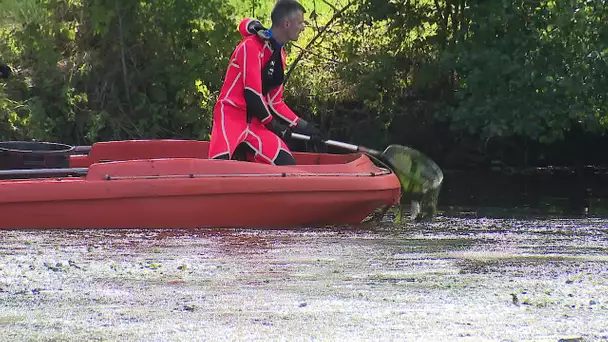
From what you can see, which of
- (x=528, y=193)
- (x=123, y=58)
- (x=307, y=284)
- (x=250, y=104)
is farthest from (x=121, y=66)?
(x=307, y=284)

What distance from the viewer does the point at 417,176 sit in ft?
31.9

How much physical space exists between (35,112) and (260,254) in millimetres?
7263

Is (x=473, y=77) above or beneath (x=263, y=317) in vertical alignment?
above

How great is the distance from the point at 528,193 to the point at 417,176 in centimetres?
325

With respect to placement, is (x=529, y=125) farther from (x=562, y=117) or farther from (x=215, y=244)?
(x=215, y=244)

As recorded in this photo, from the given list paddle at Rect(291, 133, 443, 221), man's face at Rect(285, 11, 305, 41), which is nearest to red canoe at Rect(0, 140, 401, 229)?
paddle at Rect(291, 133, 443, 221)

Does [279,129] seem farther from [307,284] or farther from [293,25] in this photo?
[307,284]

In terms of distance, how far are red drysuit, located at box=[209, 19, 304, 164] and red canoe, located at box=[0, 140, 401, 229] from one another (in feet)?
0.99

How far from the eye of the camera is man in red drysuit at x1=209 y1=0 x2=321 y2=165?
8.91m

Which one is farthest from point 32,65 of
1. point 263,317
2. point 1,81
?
point 263,317

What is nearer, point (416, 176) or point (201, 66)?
point (416, 176)

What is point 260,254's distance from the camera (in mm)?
7660

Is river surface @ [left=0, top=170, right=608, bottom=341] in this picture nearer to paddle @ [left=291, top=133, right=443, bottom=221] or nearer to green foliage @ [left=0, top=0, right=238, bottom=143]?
paddle @ [left=291, top=133, right=443, bottom=221]

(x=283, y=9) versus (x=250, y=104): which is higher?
(x=283, y=9)
